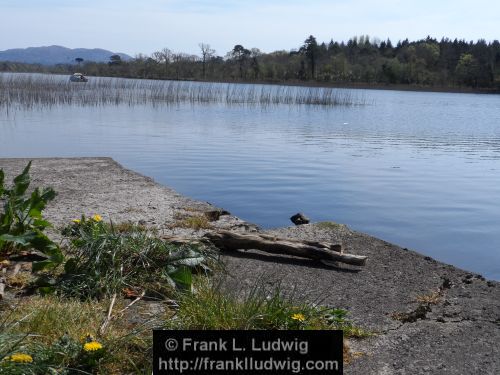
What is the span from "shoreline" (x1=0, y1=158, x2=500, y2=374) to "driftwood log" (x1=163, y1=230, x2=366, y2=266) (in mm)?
85

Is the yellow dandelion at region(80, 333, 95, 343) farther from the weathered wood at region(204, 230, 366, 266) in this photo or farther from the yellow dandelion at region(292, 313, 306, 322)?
the weathered wood at region(204, 230, 366, 266)

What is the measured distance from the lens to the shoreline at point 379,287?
4676 mm

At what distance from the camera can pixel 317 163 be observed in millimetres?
19000

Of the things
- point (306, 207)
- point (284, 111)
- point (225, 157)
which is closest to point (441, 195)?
point (306, 207)

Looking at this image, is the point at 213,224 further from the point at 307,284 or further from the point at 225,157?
the point at 225,157

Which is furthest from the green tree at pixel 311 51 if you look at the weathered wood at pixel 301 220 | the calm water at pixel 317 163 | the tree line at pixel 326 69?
the weathered wood at pixel 301 220

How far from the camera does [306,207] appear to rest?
12.8 meters

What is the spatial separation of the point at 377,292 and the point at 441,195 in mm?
9531

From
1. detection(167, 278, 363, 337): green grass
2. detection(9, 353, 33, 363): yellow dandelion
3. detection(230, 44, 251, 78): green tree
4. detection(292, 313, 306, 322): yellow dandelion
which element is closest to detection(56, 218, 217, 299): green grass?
detection(167, 278, 363, 337): green grass

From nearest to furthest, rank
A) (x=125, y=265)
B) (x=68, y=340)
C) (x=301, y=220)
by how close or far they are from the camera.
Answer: (x=68, y=340), (x=125, y=265), (x=301, y=220)

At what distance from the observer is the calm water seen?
12.0 m

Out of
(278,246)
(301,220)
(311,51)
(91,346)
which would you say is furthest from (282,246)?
(311,51)

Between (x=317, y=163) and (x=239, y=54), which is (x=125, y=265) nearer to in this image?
(x=317, y=163)

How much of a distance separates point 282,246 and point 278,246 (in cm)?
4
